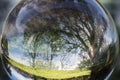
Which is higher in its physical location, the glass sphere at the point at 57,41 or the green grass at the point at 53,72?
the glass sphere at the point at 57,41

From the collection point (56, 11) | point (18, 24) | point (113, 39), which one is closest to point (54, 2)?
point (56, 11)

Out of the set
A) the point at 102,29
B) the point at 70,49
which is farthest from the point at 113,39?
the point at 70,49

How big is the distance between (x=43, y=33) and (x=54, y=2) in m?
0.12

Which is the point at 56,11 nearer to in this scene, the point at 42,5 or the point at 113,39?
the point at 42,5

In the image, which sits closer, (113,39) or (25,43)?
(25,43)

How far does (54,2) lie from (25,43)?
0.17 meters

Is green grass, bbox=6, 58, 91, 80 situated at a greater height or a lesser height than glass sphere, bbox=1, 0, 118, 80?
lesser

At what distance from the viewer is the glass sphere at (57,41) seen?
1.64 m

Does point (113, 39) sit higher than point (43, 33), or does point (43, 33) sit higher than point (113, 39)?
point (43, 33)

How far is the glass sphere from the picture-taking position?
5.39 ft

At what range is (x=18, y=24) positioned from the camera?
1.70 m

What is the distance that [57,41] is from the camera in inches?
64.6

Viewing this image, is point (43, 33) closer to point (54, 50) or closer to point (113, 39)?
point (54, 50)

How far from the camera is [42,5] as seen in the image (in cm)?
169
